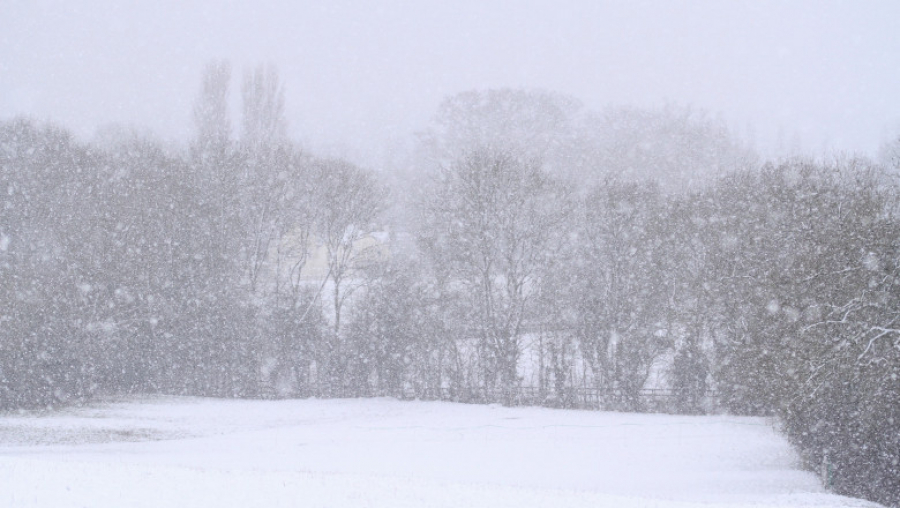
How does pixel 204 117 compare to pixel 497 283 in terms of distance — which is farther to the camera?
pixel 204 117

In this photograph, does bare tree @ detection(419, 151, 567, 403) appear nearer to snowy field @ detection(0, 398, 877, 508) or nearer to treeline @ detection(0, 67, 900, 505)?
treeline @ detection(0, 67, 900, 505)

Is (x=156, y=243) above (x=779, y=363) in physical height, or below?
above

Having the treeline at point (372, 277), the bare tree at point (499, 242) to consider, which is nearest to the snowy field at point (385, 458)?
the treeline at point (372, 277)

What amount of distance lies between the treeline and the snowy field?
267 centimetres

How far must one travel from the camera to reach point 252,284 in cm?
3862

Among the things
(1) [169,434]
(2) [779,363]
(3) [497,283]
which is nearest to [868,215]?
(2) [779,363]

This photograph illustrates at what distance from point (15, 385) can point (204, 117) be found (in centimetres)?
2567

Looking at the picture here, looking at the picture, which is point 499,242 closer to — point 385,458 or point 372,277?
point 372,277

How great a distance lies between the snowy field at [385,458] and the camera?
41.5 ft

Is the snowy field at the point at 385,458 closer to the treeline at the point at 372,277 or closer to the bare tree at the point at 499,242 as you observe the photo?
the treeline at the point at 372,277

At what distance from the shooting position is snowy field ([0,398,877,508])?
498 inches

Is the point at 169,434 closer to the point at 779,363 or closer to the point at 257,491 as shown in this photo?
the point at 257,491

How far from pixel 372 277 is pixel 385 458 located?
16.2 meters

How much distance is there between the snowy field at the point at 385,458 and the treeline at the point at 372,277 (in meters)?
2.67
